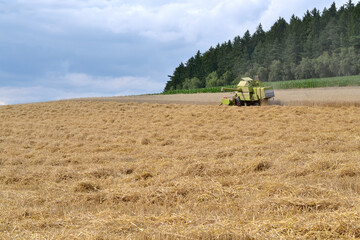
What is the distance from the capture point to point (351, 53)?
125 ft

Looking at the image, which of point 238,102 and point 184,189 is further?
point 238,102

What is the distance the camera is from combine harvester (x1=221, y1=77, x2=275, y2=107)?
18391 millimetres

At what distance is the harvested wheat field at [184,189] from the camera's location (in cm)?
326

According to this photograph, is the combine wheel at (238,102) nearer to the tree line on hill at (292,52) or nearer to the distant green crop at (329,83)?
the distant green crop at (329,83)

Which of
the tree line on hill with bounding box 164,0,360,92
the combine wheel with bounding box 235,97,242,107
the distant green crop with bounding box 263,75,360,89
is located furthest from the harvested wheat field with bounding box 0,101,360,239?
the tree line on hill with bounding box 164,0,360,92

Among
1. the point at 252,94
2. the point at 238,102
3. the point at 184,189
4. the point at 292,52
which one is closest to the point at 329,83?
the point at 292,52

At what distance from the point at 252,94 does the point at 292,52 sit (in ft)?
97.1

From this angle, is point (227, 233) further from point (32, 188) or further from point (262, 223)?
point (32, 188)

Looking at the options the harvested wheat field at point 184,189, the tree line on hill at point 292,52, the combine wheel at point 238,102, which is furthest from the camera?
the tree line on hill at point 292,52

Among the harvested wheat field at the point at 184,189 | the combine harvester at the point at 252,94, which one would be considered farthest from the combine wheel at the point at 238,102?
the harvested wheat field at the point at 184,189

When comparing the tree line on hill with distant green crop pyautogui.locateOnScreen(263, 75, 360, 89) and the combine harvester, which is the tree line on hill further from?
the combine harvester

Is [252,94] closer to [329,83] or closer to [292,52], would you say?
[329,83]

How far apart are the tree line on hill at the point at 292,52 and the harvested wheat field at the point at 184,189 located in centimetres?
3185

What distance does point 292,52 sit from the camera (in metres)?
45.2
